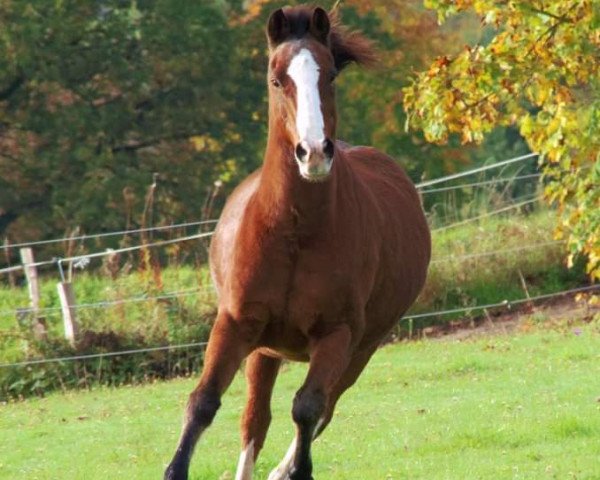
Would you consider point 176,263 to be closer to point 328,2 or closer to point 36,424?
point 36,424

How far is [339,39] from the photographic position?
829 centimetres

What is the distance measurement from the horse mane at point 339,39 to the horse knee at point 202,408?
5.75ft

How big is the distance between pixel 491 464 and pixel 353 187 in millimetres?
2364

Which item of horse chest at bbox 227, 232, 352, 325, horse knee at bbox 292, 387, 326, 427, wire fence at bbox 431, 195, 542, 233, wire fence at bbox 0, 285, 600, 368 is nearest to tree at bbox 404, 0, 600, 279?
horse chest at bbox 227, 232, 352, 325

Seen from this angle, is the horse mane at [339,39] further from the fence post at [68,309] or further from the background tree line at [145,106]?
the background tree line at [145,106]

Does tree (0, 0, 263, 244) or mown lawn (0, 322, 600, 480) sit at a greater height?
tree (0, 0, 263, 244)

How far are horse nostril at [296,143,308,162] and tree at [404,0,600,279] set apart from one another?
452 cm

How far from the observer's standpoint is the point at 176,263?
20016 mm

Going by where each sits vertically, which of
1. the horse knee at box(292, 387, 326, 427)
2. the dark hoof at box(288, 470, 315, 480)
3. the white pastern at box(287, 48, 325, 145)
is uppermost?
the white pastern at box(287, 48, 325, 145)

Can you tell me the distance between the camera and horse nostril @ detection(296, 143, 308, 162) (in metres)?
7.16

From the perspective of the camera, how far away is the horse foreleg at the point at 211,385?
25.4 ft

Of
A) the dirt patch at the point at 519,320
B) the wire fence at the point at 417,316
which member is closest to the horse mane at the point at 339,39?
the wire fence at the point at 417,316

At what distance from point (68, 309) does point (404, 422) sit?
22.6 feet

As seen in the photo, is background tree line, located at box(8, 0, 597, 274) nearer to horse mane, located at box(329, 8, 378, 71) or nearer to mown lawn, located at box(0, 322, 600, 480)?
mown lawn, located at box(0, 322, 600, 480)
